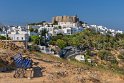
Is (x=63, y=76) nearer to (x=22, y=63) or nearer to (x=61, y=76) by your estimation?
(x=61, y=76)

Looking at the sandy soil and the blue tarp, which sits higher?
the blue tarp

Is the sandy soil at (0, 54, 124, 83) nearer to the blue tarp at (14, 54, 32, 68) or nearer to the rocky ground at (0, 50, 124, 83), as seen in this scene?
the rocky ground at (0, 50, 124, 83)

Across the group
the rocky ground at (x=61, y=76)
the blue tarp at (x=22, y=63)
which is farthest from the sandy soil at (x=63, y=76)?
the blue tarp at (x=22, y=63)

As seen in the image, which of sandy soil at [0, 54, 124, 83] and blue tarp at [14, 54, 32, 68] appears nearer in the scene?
sandy soil at [0, 54, 124, 83]

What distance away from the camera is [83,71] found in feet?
67.8

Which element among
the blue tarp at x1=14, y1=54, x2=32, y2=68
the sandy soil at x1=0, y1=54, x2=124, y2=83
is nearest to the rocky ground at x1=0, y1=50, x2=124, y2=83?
the sandy soil at x1=0, y1=54, x2=124, y2=83

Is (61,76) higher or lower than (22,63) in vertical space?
lower

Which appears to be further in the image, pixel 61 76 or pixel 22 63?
pixel 61 76

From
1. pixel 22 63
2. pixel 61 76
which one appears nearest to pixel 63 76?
pixel 61 76

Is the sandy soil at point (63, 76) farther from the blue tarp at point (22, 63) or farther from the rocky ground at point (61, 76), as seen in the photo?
the blue tarp at point (22, 63)

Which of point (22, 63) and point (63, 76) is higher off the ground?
point (22, 63)

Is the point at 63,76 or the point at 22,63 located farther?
the point at 63,76

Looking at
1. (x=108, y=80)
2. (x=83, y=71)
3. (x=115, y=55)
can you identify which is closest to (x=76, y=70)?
(x=83, y=71)

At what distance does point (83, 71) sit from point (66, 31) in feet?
176
